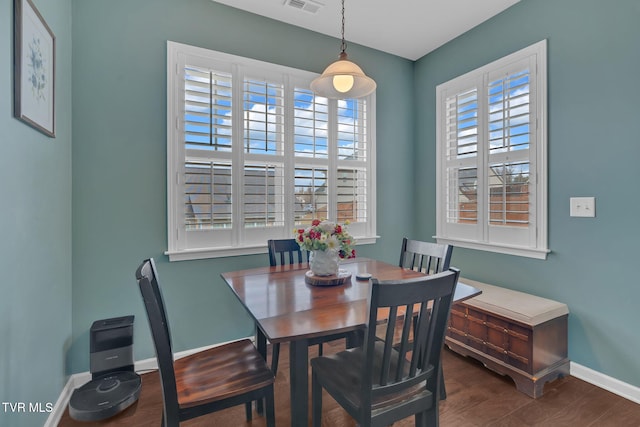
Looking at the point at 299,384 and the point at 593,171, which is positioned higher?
the point at 593,171

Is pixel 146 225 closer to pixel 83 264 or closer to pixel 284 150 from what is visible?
pixel 83 264

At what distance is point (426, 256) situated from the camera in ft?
7.30

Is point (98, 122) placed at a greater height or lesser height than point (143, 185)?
greater

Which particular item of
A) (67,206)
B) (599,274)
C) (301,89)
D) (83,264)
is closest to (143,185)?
(67,206)

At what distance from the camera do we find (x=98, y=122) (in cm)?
213

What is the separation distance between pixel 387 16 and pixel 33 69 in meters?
2.59

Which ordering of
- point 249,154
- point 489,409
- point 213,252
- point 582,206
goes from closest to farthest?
1. point 489,409
2. point 582,206
3. point 213,252
4. point 249,154

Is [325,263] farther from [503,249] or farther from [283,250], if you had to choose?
[503,249]

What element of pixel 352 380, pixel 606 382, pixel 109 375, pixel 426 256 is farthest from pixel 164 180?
pixel 606 382

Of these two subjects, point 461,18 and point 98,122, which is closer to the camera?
point 98,122

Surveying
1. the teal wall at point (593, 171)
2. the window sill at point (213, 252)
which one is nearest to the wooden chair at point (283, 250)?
the window sill at point (213, 252)

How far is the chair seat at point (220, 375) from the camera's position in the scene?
1.28m

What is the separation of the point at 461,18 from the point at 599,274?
239 centimetres

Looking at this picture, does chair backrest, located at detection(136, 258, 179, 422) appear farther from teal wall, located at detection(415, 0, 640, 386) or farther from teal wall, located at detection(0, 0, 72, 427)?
teal wall, located at detection(415, 0, 640, 386)
